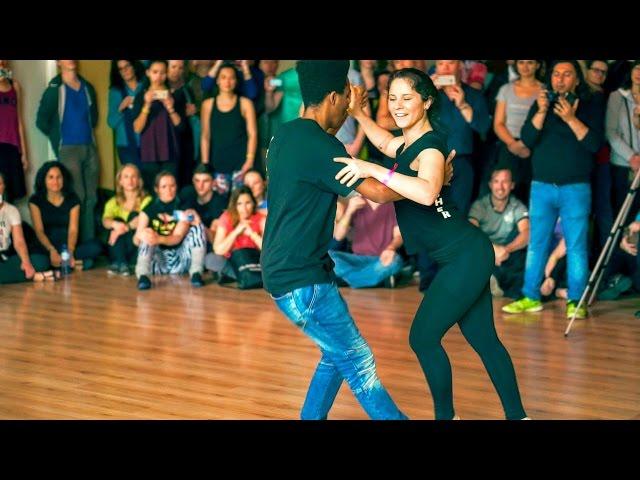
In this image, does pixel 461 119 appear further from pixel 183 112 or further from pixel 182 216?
pixel 183 112

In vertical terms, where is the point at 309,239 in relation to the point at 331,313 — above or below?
above

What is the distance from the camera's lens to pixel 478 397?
5.09 metres

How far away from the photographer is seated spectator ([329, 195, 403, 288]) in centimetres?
832

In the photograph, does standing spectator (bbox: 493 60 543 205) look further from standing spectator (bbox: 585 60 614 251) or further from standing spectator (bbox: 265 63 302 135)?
standing spectator (bbox: 265 63 302 135)

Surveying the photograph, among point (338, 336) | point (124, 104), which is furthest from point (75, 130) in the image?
point (338, 336)

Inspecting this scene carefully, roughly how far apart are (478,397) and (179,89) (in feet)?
17.2

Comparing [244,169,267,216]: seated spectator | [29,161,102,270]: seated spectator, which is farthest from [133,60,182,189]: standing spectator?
[244,169,267,216]: seated spectator

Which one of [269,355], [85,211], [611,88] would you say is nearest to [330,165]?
[269,355]

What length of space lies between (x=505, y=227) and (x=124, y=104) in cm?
364

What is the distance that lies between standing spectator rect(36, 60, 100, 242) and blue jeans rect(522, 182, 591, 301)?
13.8 ft

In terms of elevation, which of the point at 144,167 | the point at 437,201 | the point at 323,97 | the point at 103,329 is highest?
the point at 323,97

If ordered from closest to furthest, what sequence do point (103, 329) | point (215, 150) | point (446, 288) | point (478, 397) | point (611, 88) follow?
1. point (446, 288)
2. point (478, 397)
3. point (103, 329)
4. point (611, 88)
5. point (215, 150)

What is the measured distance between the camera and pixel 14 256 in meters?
8.71

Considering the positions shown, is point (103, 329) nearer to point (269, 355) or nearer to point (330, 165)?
point (269, 355)
